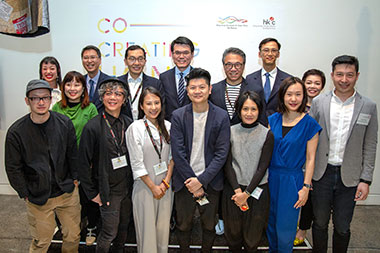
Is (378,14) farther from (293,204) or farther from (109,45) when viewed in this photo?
(109,45)

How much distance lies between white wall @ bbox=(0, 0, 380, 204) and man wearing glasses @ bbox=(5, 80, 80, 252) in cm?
183

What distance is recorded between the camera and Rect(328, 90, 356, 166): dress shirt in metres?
2.29

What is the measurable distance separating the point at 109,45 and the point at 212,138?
2.41 meters

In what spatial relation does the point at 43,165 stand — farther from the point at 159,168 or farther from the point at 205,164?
the point at 205,164

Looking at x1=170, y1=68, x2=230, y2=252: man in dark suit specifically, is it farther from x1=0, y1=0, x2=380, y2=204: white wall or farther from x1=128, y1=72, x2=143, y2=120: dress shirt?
x1=0, y1=0, x2=380, y2=204: white wall

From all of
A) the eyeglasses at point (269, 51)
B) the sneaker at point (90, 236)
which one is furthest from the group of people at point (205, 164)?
the eyeglasses at point (269, 51)

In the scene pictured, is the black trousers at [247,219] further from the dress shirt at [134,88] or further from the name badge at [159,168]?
the dress shirt at [134,88]

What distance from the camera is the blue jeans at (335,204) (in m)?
2.30

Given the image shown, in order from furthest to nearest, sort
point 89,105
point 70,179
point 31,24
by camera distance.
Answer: point 89,105 → point 70,179 → point 31,24

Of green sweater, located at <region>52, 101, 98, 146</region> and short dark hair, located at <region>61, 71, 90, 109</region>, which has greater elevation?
short dark hair, located at <region>61, 71, 90, 109</region>

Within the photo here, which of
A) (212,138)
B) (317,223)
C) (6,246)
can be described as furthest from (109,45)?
(317,223)

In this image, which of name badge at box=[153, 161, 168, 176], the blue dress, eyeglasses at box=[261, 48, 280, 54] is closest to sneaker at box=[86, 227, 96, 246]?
name badge at box=[153, 161, 168, 176]

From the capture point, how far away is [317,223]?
7.84 ft

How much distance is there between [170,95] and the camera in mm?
2885
